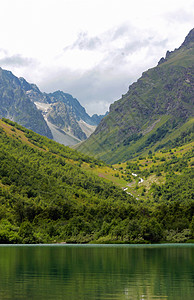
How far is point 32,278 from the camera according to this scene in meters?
61.8

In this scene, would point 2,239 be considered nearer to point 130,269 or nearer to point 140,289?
point 130,269

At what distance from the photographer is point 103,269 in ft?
247

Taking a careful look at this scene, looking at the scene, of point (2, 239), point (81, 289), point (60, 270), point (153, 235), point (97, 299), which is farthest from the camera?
point (153, 235)

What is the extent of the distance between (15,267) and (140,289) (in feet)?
103

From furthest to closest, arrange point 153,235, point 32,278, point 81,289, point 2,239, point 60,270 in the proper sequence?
point 153,235 → point 2,239 → point 60,270 → point 32,278 → point 81,289

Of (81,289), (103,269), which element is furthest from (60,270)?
(81,289)

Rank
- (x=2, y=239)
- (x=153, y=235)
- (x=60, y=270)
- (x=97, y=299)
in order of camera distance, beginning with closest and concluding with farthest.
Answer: (x=97, y=299)
(x=60, y=270)
(x=2, y=239)
(x=153, y=235)

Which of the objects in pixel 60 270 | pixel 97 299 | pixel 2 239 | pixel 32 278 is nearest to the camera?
pixel 97 299

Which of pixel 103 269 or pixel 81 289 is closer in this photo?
pixel 81 289

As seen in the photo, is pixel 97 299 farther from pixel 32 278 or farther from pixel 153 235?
pixel 153 235

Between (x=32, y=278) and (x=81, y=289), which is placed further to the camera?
(x=32, y=278)

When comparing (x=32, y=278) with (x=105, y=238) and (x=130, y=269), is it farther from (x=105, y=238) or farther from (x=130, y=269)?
(x=105, y=238)

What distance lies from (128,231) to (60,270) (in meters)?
124

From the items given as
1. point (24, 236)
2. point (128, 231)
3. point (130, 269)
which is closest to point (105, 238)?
point (128, 231)
